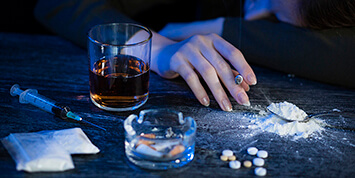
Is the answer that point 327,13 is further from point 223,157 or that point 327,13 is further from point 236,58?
point 223,157

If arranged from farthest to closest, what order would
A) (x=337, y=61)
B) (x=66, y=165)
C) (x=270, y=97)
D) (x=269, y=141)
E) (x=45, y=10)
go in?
(x=45, y=10), (x=337, y=61), (x=270, y=97), (x=269, y=141), (x=66, y=165)

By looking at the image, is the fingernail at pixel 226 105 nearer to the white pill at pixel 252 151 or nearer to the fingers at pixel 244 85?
the fingers at pixel 244 85

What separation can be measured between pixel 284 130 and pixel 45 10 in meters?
1.04

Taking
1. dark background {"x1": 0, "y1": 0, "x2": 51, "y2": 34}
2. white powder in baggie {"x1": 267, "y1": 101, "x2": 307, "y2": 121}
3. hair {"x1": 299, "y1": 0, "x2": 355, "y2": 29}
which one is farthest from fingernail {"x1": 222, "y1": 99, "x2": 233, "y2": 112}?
dark background {"x1": 0, "y1": 0, "x2": 51, "y2": 34}

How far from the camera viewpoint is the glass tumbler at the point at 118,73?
969 millimetres

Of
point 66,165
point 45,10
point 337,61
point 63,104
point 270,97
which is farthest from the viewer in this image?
point 45,10

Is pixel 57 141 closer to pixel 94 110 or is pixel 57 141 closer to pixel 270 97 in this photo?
pixel 94 110

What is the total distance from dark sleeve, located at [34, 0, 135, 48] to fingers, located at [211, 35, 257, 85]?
0.40 meters

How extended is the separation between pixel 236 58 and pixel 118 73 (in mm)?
320

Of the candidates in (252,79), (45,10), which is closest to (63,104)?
(252,79)

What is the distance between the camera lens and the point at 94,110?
1.02 m

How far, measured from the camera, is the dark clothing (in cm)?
124

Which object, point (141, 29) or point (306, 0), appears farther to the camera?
point (306, 0)

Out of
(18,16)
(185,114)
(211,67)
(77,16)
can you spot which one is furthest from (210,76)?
(18,16)
